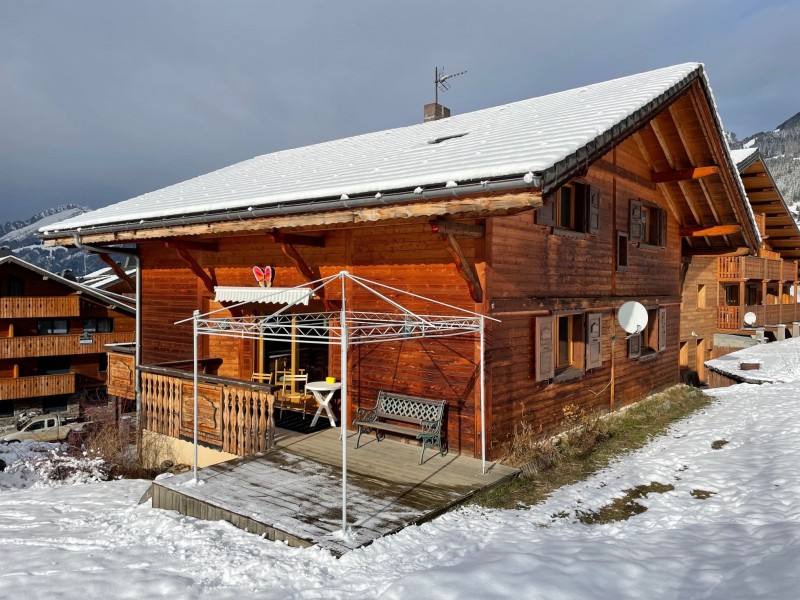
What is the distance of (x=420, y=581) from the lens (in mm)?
4172

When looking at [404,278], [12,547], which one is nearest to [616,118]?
[404,278]

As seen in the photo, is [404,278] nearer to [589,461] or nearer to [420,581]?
[589,461]

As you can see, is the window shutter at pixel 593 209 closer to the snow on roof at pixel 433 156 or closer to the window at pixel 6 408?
the snow on roof at pixel 433 156

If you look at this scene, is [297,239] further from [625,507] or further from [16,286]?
[16,286]

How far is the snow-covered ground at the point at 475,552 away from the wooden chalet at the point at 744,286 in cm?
1351

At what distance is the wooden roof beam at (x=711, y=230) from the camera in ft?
43.1

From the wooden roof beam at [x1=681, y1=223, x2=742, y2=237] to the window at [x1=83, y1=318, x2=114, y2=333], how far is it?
1145 inches

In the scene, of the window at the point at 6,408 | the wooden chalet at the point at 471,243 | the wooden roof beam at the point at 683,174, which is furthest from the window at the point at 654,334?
the window at the point at 6,408

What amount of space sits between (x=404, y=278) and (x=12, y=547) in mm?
5487

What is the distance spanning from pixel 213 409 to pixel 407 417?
289 cm

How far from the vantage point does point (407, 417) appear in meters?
8.05

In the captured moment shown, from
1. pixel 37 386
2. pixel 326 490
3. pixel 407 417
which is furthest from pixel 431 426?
pixel 37 386

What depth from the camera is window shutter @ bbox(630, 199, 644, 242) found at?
11781 millimetres

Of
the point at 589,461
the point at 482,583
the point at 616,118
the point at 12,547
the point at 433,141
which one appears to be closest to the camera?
the point at 482,583
